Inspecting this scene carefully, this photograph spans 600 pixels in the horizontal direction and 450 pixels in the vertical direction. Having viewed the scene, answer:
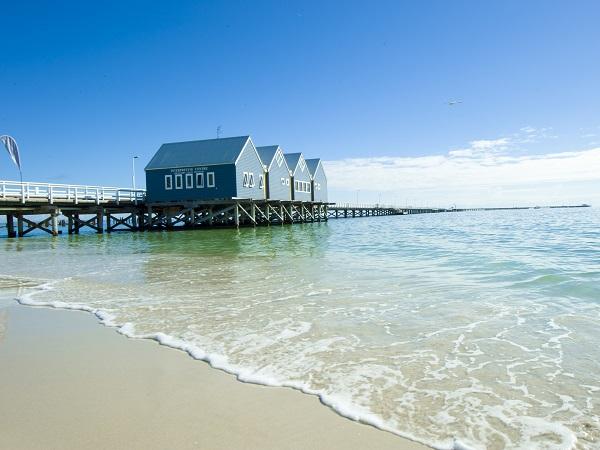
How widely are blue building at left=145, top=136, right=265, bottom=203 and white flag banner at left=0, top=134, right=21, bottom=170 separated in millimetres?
11687

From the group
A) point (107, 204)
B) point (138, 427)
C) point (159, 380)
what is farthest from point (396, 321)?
point (107, 204)

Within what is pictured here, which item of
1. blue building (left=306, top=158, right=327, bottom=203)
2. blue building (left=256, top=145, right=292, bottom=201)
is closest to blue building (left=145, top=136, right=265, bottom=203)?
blue building (left=256, top=145, right=292, bottom=201)

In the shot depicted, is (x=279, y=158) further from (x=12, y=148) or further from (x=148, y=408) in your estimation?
(x=148, y=408)

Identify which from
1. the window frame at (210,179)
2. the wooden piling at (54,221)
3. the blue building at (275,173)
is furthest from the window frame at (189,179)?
the wooden piling at (54,221)

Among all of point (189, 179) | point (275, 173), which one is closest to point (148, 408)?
point (189, 179)

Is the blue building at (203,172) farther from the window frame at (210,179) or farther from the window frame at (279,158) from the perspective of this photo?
the window frame at (279,158)

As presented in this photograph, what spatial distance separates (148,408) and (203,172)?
109 feet

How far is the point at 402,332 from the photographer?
4.97m

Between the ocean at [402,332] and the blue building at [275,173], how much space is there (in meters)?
30.7

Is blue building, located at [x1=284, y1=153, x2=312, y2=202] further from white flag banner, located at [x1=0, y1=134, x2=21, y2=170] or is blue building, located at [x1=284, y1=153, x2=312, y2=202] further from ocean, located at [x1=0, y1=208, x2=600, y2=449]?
ocean, located at [x1=0, y1=208, x2=600, y2=449]

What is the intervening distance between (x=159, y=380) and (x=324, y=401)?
1360 millimetres

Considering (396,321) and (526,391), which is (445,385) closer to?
(526,391)

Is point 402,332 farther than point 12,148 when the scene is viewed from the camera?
No

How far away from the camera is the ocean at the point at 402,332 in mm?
2994
